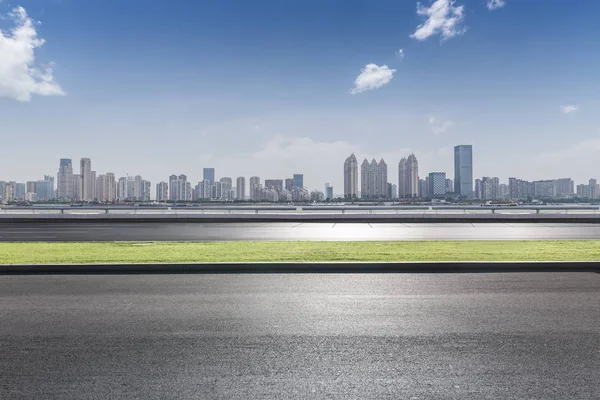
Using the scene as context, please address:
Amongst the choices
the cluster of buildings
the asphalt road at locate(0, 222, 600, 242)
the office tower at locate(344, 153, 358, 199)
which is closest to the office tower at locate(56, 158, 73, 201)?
the cluster of buildings

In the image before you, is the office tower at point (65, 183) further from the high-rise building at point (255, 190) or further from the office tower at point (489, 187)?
the office tower at point (489, 187)

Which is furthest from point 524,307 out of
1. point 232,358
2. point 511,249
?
point 511,249

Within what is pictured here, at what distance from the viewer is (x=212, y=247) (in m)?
13.9

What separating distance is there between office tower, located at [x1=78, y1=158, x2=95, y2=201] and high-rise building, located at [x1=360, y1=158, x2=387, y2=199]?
99757 millimetres

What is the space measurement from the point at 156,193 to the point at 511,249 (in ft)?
575

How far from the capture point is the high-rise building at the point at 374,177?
156m

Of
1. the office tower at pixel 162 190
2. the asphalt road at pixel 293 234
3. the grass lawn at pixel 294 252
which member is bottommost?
the asphalt road at pixel 293 234

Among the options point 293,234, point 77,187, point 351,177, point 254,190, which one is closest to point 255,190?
point 254,190

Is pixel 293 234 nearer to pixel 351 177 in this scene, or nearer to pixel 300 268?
pixel 300 268

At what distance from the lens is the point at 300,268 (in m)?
9.95

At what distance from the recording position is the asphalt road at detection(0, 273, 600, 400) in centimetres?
394

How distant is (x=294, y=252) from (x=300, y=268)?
237cm

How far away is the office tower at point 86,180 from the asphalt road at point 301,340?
156 metres

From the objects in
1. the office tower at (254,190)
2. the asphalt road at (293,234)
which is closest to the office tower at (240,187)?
the office tower at (254,190)
